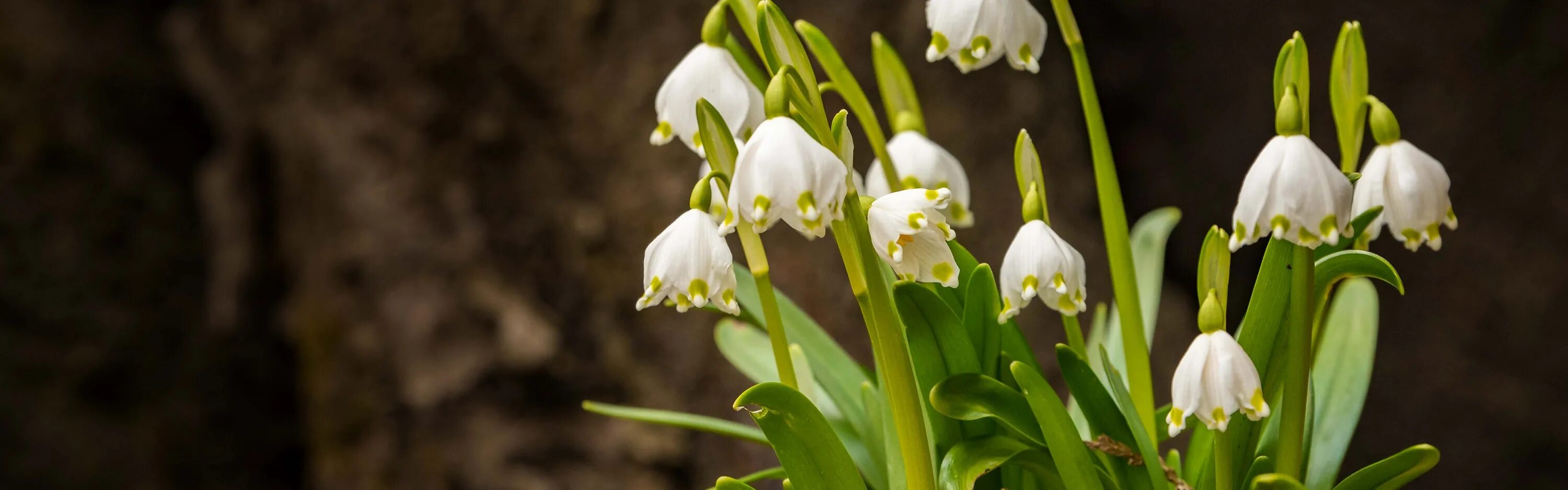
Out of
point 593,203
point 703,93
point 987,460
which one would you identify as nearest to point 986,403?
point 987,460

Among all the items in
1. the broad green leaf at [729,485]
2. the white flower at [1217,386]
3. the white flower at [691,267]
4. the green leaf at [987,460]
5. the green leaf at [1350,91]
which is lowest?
the broad green leaf at [729,485]

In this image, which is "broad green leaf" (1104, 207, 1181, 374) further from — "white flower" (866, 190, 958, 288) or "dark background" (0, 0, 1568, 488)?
"dark background" (0, 0, 1568, 488)

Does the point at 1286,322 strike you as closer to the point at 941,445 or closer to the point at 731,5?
the point at 941,445

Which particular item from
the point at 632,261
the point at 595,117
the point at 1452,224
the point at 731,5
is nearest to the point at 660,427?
the point at 632,261

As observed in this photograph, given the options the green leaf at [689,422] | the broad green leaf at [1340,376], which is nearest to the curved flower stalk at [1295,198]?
the broad green leaf at [1340,376]

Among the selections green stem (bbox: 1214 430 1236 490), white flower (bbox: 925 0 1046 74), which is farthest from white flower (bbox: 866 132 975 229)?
green stem (bbox: 1214 430 1236 490)

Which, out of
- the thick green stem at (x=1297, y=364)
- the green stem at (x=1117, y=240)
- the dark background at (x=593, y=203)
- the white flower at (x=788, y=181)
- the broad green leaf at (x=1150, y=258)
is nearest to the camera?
the white flower at (x=788, y=181)

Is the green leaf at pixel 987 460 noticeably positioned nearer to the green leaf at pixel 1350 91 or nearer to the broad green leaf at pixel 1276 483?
the broad green leaf at pixel 1276 483
